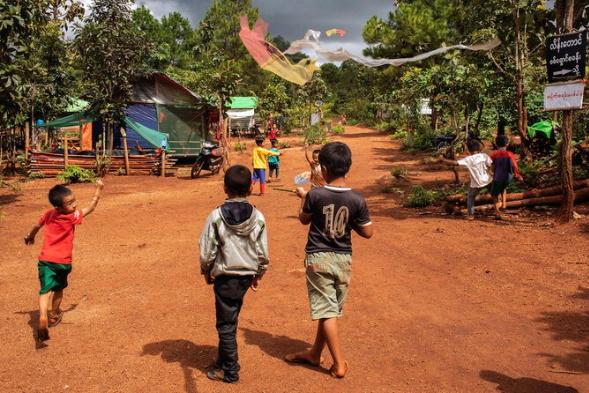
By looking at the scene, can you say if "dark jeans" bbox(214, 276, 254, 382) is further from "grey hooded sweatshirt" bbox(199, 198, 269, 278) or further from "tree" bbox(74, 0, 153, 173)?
"tree" bbox(74, 0, 153, 173)

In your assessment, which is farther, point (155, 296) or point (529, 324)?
point (155, 296)

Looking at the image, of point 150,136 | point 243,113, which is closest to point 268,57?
→ point 150,136

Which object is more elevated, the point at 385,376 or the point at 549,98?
the point at 549,98

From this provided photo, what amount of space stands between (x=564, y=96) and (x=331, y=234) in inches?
A: 219

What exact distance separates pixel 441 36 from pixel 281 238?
23.4 meters

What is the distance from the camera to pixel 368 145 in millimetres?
27125

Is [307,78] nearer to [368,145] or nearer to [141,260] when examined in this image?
[141,260]

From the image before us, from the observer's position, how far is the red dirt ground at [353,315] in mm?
3490

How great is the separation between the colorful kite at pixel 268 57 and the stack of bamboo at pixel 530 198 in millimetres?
5287

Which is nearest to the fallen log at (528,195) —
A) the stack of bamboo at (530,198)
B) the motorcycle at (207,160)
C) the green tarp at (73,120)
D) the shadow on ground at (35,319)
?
the stack of bamboo at (530,198)

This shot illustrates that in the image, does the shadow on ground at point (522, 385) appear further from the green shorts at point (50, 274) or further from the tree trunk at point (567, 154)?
the tree trunk at point (567, 154)

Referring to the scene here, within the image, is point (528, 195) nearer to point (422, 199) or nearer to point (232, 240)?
point (422, 199)

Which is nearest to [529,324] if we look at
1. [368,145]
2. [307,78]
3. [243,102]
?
[307,78]

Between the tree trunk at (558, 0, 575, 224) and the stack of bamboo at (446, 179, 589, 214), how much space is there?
→ 1.08 metres
